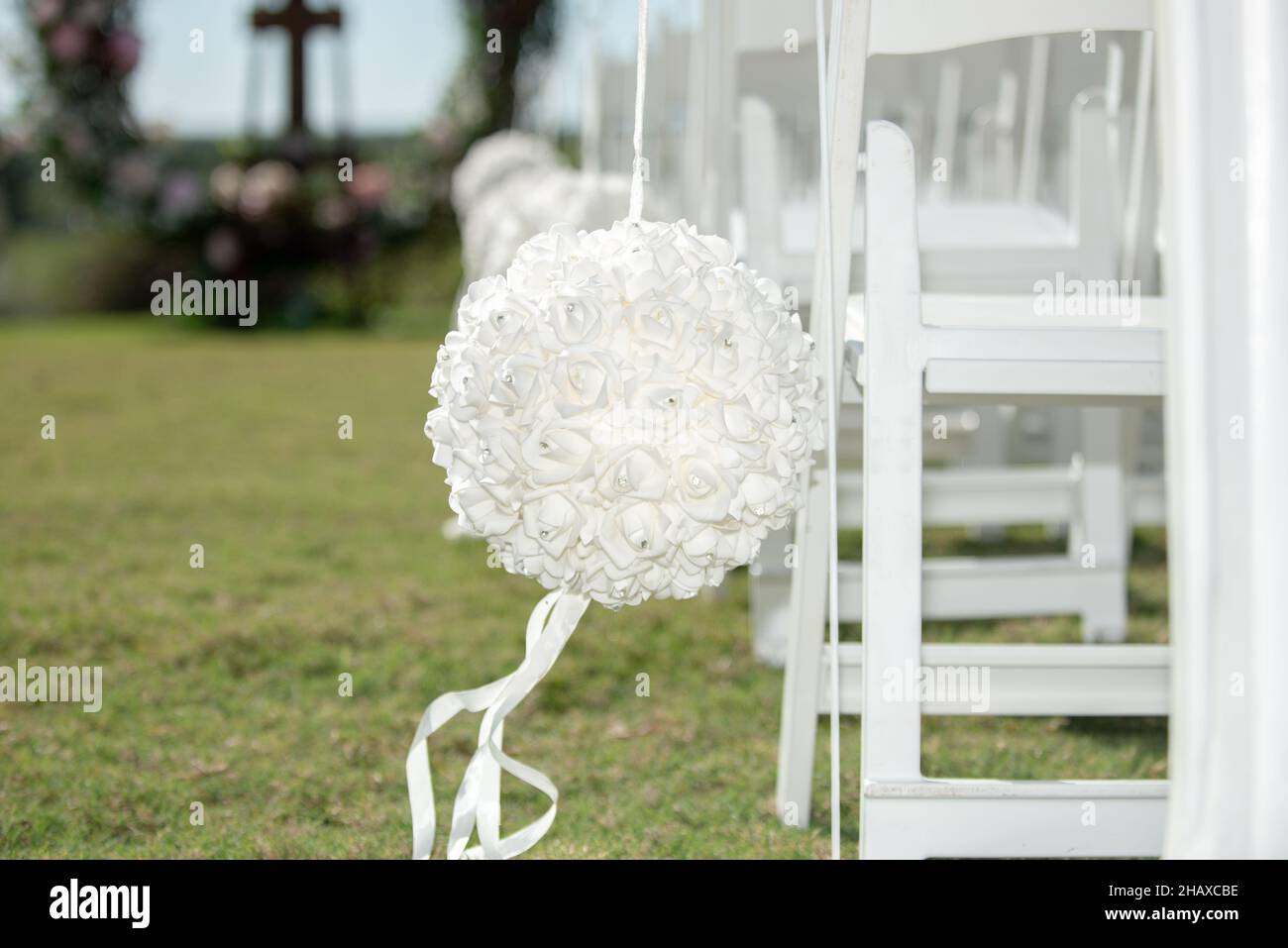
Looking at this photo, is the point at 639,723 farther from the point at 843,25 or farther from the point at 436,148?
the point at 436,148

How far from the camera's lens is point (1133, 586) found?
2887mm

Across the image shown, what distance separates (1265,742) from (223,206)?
8438 mm

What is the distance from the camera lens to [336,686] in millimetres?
2184

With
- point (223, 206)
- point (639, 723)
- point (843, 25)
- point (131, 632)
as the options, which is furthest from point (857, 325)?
point (223, 206)

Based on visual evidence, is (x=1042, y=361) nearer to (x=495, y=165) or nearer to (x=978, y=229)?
(x=978, y=229)

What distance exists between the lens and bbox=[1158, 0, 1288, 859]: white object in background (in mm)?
932

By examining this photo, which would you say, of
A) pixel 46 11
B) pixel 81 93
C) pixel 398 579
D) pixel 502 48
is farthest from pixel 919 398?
pixel 46 11

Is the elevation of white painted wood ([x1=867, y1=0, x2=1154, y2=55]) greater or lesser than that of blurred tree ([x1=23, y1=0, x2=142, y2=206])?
lesser

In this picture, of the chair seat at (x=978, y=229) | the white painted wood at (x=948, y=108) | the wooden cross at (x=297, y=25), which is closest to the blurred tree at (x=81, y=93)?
the wooden cross at (x=297, y=25)

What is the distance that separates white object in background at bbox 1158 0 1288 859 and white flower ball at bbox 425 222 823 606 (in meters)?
0.34

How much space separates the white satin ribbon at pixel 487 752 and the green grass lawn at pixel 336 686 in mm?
258

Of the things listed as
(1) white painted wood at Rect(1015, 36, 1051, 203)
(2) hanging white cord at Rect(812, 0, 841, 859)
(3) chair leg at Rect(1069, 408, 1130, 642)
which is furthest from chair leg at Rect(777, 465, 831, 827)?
(1) white painted wood at Rect(1015, 36, 1051, 203)

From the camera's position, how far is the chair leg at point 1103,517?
2.44m

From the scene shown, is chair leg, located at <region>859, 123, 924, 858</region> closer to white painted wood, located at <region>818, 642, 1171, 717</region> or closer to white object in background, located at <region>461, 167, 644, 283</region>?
white painted wood, located at <region>818, 642, 1171, 717</region>
